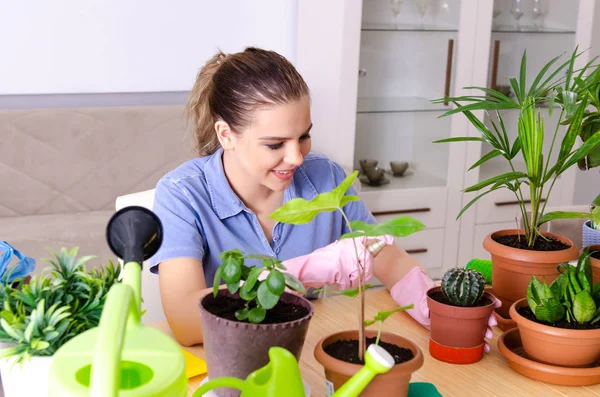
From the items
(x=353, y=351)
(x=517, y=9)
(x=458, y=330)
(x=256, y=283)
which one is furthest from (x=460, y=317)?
(x=517, y=9)

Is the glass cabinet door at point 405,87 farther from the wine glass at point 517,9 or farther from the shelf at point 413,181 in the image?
the wine glass at point 517,9

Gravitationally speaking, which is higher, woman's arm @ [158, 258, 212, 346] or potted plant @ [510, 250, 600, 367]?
potted plant @ [510, 250, 600, 367]

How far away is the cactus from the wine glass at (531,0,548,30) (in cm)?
265

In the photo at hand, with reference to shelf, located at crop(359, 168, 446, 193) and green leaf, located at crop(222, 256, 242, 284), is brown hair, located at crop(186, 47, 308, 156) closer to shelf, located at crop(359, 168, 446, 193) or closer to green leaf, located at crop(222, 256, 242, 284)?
green leaf, located at crop(222, 256, 242, 284)

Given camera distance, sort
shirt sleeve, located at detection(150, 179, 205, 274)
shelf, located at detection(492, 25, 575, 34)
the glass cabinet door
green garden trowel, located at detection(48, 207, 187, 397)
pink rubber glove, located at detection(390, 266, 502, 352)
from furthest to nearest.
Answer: shelf, located at detection(492, 25, 575, 34) < the glass cabinet door < shirt sleeve, located at detection(150, 179, 205, 274) < pink rubber glove, located at detection(390, 266, 502, 352) < green garden trowel, located at detection(48, 207, 187, 397)

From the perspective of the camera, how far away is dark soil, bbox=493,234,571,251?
4.31 feet

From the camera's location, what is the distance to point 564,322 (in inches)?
45.3

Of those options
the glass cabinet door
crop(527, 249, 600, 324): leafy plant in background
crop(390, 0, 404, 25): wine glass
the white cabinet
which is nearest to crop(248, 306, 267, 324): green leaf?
crop(527, 249, 600, 324): leafy plant in background

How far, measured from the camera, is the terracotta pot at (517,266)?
4.16ft

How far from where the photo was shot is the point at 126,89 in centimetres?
324

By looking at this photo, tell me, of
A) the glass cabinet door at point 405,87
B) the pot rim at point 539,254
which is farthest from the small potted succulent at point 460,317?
the glass cabinet door at point 405,87

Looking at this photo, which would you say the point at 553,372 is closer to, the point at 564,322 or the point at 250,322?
the point at 564,322

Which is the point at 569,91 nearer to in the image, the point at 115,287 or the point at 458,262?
the point at 115,287

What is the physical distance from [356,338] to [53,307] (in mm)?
382
